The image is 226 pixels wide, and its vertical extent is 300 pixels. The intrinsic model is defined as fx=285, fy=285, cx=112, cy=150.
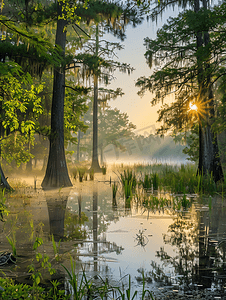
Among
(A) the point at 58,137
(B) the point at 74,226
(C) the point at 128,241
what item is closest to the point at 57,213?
(B) the point at 74,226

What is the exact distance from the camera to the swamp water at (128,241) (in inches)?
135

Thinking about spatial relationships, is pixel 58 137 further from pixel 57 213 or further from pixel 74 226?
pixel 74 226

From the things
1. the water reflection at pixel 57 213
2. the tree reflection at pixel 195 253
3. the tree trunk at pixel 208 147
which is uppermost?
the tree trunk at pixel 208 147

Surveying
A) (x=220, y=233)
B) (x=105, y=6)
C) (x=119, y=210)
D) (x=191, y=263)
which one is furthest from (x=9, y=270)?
(x=105, y=6)

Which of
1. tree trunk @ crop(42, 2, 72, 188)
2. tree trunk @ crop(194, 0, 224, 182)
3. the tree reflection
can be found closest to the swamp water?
the tree reflection

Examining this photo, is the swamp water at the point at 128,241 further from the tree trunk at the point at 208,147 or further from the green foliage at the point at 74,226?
the tree trunk at the point at 208,147

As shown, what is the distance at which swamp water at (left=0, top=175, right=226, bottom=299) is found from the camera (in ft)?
11.3

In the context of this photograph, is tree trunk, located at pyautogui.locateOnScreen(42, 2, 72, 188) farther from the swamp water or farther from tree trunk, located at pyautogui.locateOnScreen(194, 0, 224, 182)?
tree trunk, located at pyautogui.locateOnScreen(194, 0, 224, 182)

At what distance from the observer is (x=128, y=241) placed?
4918 mm

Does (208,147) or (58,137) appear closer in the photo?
(208,147)

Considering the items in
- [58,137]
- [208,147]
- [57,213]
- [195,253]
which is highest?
[58,137]

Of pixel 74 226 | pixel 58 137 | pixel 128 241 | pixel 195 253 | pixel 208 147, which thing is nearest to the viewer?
pixel 195 253

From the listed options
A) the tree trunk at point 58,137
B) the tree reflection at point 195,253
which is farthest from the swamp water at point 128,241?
the tree trunk at point 58,137

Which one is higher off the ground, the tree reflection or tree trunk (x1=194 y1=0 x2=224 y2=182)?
tree trunk (x1=194 y1=0 x2=224 y2=182)
